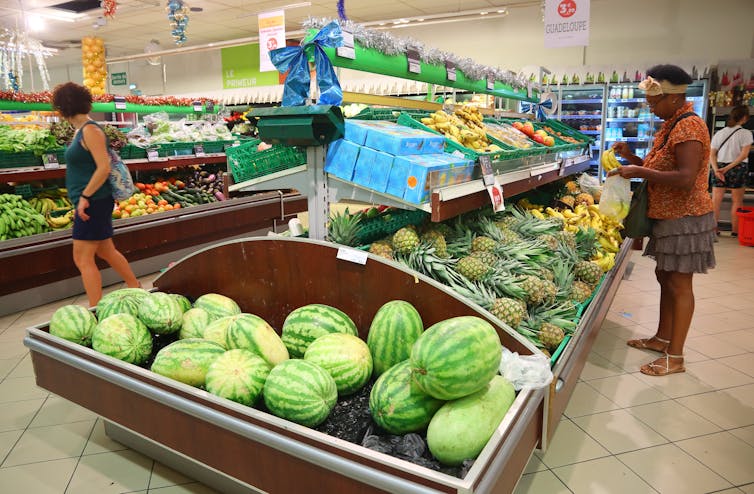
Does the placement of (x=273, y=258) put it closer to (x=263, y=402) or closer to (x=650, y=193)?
(x=263, y=402)

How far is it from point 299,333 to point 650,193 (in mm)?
2463

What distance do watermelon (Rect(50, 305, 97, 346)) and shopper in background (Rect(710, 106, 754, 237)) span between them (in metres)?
7.80

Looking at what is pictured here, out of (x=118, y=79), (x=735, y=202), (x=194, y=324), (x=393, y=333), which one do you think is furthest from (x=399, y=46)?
(x=118, y=79)

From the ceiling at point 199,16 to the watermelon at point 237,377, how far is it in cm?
868

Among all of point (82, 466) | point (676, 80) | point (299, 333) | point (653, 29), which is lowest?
point (82, 466)

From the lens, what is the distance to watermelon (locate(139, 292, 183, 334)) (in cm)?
228

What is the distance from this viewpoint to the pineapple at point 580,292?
2766mm

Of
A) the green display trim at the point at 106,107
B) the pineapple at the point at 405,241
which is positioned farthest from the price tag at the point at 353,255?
the green display trim at the point at 106,107

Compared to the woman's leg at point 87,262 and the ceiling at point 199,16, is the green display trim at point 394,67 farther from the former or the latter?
the ceiling at point 199,16

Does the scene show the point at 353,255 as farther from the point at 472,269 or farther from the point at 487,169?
the point at 487,169

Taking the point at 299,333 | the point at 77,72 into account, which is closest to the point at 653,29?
the point at 299,333

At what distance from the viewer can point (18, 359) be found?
3535mm

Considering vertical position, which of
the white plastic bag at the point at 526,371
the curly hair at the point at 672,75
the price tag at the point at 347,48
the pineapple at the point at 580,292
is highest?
the price tag at the point at 347,48

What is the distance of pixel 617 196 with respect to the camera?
3.44 metres
